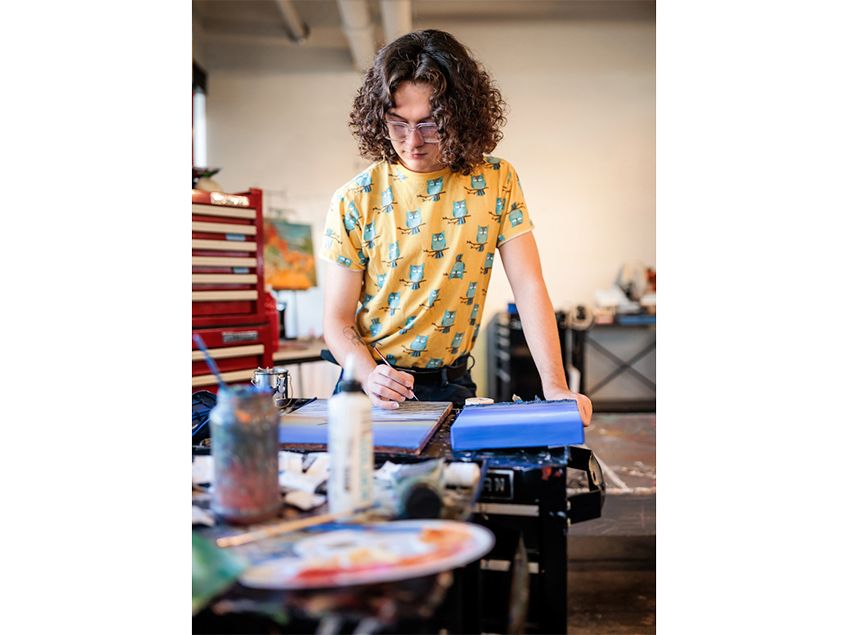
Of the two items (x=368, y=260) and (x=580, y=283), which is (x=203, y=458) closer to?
(x=368, y=260)

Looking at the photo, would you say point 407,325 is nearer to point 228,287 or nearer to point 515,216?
point 515,216

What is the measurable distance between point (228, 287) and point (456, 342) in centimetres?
129

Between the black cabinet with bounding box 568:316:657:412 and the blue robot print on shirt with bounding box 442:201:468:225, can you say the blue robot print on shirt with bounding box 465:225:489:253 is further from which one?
the black cabinet with bounding box 568:316:657:412

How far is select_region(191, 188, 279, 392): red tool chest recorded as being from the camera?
237 centimetres

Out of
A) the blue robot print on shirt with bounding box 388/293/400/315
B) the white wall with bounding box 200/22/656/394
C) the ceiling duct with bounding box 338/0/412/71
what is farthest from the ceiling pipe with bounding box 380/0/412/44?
the blue robot print on shirt with bounding box 388/293/400/315

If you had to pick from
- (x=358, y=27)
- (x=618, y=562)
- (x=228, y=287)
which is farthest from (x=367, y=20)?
(x=618, y=562)

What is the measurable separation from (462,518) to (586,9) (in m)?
5.46

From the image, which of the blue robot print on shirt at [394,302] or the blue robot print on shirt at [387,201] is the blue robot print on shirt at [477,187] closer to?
the blue robot print on shirt at [387,201]

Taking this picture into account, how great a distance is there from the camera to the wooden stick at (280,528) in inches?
27.1

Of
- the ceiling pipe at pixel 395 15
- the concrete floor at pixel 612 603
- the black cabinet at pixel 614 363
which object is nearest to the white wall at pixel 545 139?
the black cabinet at pixel 614 363

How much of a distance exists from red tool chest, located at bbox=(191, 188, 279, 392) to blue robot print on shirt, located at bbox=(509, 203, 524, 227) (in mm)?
1345

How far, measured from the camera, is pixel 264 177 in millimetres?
5027

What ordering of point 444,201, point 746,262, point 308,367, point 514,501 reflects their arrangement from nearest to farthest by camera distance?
point 514,501
point 746,262
point 444,201
point 308,367
